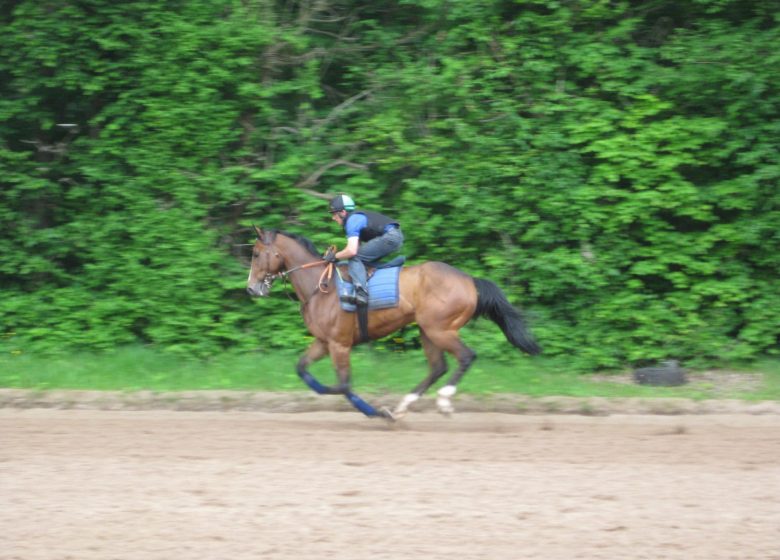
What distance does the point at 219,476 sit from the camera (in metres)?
7.80

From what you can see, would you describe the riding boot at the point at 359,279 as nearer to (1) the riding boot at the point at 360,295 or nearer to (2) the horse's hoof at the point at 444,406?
(1) the riding boot at the point at 360,295

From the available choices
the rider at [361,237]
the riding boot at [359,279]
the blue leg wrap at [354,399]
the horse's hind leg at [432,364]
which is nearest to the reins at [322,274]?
the rider at [361,237]

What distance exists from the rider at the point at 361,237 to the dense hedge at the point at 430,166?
293 centimetres

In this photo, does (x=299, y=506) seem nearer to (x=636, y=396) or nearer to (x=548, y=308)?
(x=636, y=396)

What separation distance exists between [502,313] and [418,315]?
37.6 inches

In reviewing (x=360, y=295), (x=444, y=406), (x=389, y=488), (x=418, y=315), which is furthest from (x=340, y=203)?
(x=389, y=488)

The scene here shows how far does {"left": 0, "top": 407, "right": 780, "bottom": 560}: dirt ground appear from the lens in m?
6.25

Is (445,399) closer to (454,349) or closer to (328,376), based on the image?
(454,349)

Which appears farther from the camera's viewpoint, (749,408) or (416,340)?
(416,340)

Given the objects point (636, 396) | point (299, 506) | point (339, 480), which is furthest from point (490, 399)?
point (299, 506)

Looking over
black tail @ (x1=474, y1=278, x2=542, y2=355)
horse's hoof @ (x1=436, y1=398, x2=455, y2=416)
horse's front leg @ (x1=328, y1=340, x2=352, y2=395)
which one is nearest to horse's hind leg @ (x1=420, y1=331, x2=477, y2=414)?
horse's hoof @ (x1=436, y1=398, x2=455, y2=416)

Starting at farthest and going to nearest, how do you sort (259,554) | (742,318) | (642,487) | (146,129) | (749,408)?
(146,129), (742,318), (749,408), (642,487), (259,554)

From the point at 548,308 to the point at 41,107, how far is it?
29.0 ft

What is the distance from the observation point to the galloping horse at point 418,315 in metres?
10.1
